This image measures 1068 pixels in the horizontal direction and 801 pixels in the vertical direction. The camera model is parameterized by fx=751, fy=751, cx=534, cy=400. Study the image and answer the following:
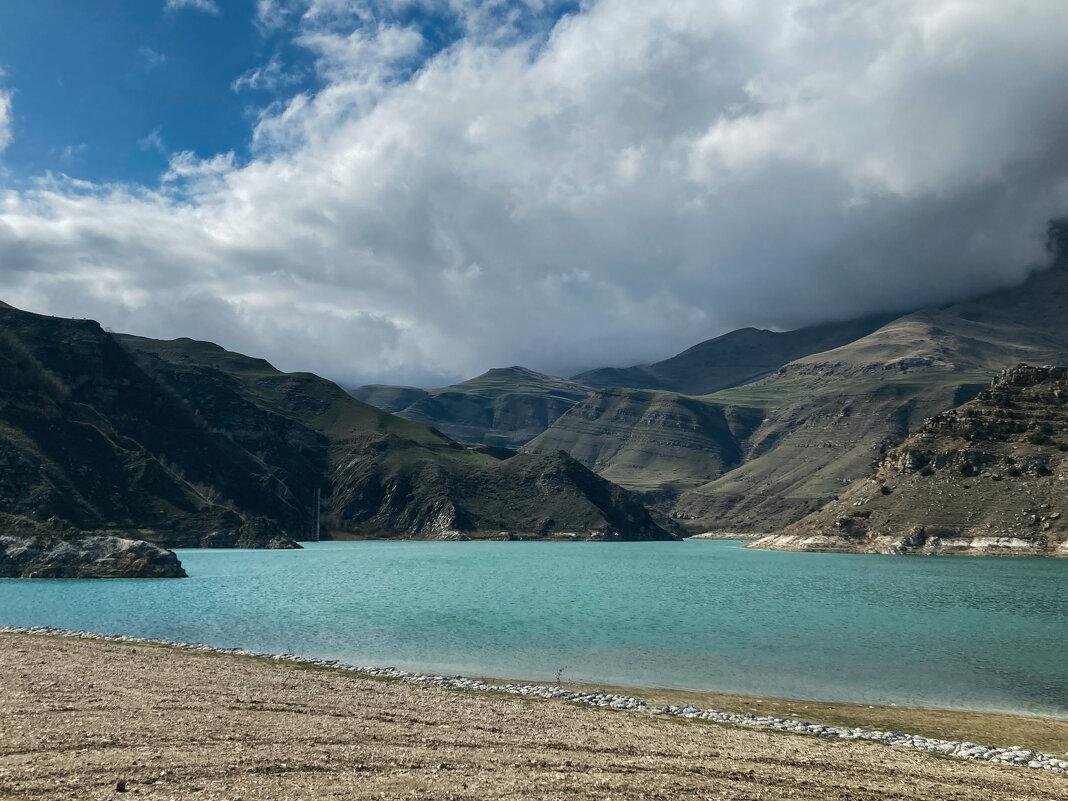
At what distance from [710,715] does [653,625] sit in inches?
961

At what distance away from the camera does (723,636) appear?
47.3m

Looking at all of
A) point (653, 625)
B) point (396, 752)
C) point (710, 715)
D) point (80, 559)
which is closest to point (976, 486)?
point (653, 625)

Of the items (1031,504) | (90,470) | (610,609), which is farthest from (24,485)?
(1031,504)

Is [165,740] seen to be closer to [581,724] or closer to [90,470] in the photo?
[581,724]

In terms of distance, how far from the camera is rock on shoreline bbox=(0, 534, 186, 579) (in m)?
89.6

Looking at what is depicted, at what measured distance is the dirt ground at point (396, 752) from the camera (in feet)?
53.3

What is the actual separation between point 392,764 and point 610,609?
44993mm

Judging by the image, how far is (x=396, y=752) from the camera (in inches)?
766

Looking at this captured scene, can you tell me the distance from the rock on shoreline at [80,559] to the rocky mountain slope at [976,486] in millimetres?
141456

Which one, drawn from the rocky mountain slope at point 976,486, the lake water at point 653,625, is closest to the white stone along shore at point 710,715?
the lake water at point 653,625

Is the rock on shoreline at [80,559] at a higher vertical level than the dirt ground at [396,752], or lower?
lower

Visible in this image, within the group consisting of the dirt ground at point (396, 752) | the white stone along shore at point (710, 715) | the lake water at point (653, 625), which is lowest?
the lake water at point (653, 625)

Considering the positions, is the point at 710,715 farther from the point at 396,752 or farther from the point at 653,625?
the point at 653,625

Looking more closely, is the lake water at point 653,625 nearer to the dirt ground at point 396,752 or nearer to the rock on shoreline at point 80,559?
the rock on shoreline at point 80,559
